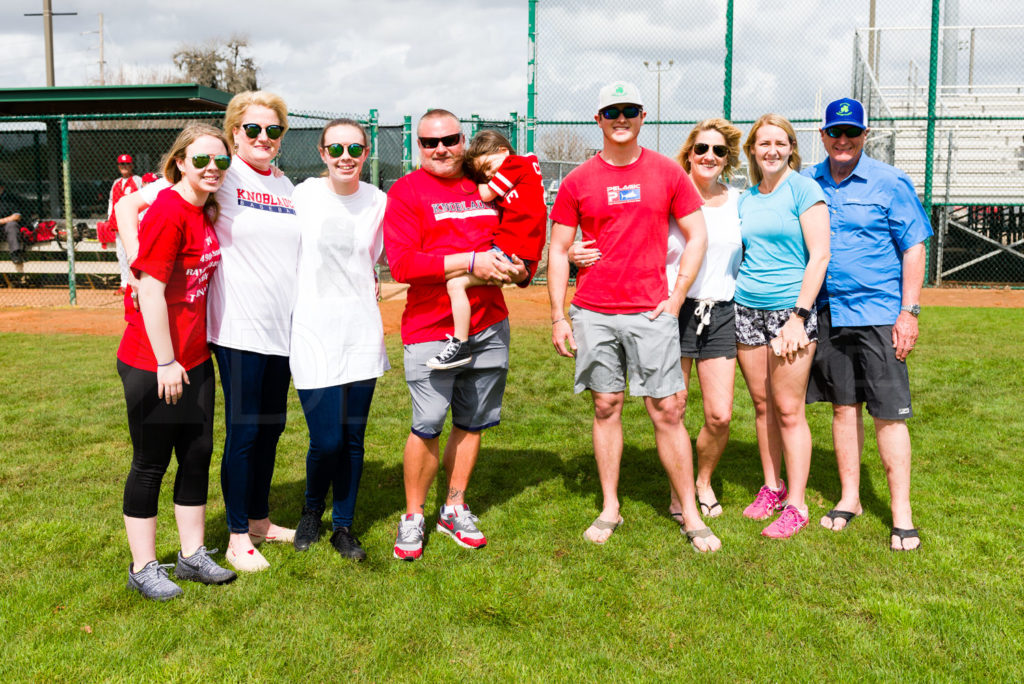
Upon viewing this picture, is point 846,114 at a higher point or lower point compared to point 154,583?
higher

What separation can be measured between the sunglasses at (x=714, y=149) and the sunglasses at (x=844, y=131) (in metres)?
0.50

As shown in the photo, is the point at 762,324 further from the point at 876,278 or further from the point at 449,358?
the point at 449,358

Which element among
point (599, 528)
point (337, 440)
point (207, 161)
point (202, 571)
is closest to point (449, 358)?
point (337, 440)

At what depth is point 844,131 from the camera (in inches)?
156

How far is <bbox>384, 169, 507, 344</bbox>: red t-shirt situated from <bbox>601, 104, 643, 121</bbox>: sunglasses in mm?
694

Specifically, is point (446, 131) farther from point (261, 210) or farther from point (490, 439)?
point (490, 439)

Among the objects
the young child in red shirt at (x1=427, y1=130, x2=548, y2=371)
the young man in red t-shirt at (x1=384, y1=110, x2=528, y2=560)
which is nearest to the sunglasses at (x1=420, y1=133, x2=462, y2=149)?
the young man in red t-shirt at (x1=384, y1=110, x2=528, y2=560)

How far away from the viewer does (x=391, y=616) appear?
11.0 feet

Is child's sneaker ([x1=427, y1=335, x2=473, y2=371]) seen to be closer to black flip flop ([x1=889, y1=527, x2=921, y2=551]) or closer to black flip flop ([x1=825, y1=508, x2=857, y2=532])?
black flip flop ([x1=825, y1=508, x2=857, y2=532])

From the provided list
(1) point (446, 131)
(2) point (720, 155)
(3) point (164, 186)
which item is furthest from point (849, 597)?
(3) point (164, 186)

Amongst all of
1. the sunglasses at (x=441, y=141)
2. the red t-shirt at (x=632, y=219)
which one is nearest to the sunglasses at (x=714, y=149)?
the red t-shirt at (x=632, y=219)

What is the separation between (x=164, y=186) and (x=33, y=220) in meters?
16.6

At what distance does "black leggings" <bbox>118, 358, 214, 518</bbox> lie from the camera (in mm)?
3292

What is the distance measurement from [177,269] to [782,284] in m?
2.83
